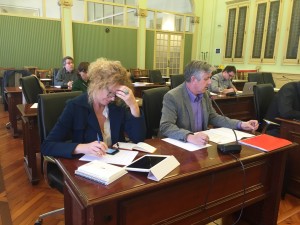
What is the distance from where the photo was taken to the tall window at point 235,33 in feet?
26.3

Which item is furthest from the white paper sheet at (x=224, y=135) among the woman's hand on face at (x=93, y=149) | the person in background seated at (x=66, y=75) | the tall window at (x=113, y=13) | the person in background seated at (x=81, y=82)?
the tall window at (x=113, y=13)

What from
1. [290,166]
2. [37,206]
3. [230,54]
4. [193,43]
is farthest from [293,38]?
[37,206]

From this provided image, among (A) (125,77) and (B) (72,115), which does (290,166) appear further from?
(B) (72,115)

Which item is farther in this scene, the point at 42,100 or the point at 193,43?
the point at 193,43

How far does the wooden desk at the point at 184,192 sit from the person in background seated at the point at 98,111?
240 millimetres

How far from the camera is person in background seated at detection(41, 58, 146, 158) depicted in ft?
4.80

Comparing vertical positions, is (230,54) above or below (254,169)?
above

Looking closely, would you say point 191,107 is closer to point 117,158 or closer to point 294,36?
point 117,158

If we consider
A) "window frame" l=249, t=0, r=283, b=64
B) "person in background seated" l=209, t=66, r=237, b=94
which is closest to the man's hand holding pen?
"person in background seated" l=209, t=66, r=237, b=94

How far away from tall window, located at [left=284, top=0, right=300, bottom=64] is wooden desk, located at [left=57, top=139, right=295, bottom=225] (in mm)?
6175

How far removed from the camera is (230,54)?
8562mm

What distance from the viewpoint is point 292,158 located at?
2344 millimetres

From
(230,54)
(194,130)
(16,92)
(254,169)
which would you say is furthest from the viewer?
(230,54)

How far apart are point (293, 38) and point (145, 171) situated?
23.5 ft
